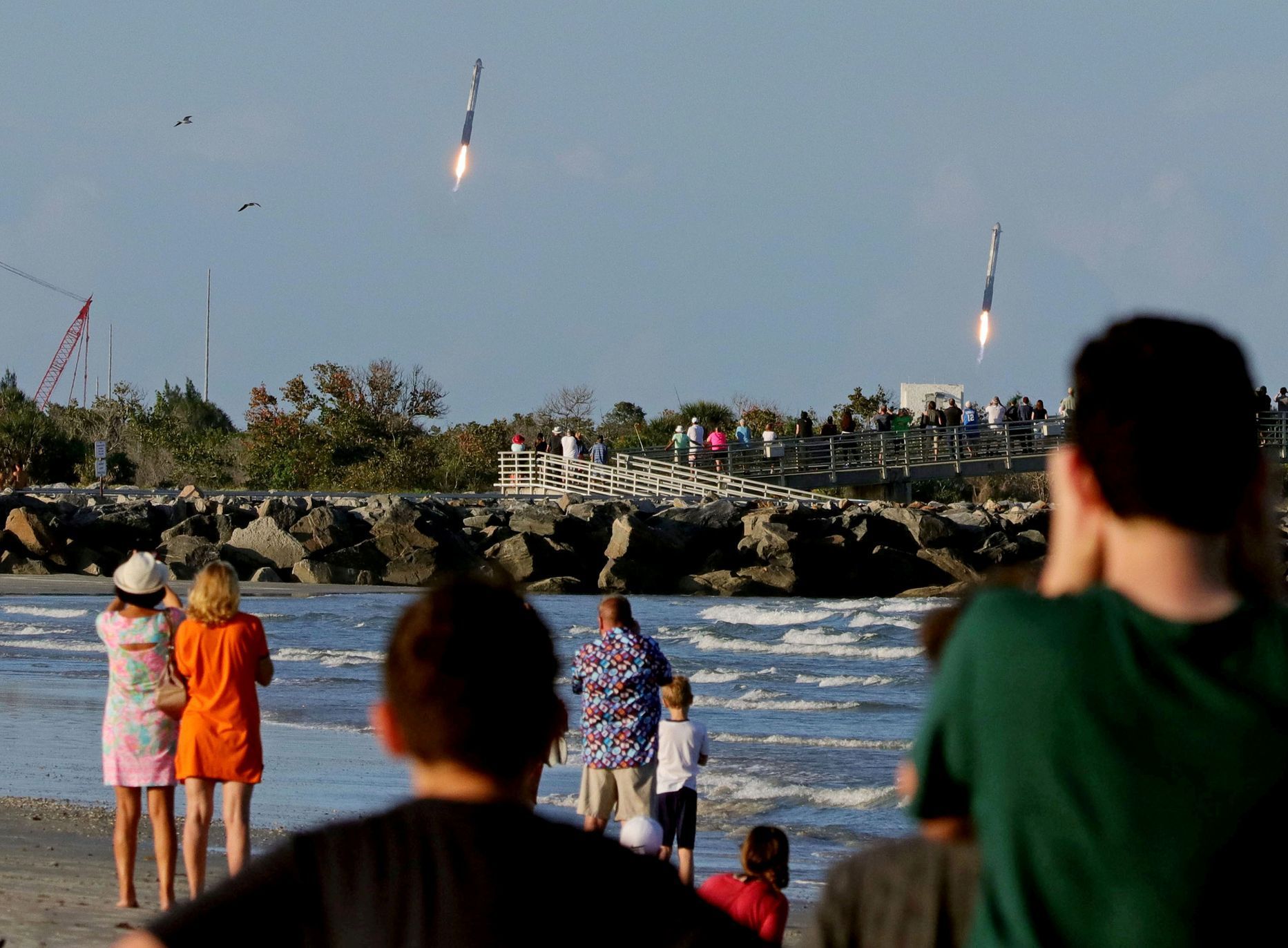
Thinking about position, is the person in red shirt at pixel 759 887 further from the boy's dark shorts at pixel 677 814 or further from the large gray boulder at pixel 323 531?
the large gray boulder at pixel 323 531

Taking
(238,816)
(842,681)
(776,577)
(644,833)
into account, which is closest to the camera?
(644,833)

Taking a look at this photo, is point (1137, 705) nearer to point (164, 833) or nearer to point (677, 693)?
point (164, 833)

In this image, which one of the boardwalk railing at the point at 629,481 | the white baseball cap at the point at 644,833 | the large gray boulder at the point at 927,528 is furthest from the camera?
the boardwalk railing at the point at 629,481

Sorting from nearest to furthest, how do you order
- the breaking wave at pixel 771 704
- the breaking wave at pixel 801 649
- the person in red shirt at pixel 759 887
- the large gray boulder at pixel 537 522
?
the person in red shirt at pixel 759 887
the breaking wave at pixel 771 704
the breaking wave at pixel 801 649
the large gray boulder at pixel 537 522

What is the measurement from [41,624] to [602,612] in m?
18.6

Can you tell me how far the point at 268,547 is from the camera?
3469cm

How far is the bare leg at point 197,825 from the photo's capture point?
6551mm

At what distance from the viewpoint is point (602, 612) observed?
7.48 metres

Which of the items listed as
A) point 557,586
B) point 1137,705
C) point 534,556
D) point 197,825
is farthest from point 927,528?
point 1137,705

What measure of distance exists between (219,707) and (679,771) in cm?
219

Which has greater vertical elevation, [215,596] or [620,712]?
[215,596]

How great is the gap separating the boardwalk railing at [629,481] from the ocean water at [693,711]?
1178 cm

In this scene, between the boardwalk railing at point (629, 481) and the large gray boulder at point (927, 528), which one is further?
the boardwalk railing at point (629, 481)

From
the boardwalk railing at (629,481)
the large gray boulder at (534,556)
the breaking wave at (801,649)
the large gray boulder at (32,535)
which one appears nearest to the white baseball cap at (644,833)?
the breaking wave at (801,649)
